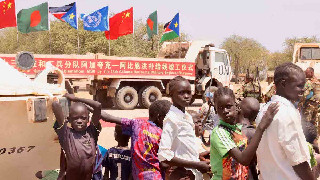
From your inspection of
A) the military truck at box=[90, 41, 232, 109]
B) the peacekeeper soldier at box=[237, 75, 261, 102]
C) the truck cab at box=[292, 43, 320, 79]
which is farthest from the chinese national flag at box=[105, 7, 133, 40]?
the peacekeeper soldier at box=[237, 75, 261, 102]

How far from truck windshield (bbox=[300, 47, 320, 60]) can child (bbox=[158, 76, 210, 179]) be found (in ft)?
44.9

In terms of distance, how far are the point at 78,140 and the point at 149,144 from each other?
1.86 ft

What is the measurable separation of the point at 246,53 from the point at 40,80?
187ft

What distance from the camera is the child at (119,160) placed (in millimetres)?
3660

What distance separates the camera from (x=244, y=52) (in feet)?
195

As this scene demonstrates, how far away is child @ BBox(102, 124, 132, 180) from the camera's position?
3660 mm

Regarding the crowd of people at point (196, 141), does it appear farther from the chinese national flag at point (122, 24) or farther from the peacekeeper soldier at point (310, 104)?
the chinese national flag at point (122, 24)

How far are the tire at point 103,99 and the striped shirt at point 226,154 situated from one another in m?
13.3

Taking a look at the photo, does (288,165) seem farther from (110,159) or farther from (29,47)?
(29,47)

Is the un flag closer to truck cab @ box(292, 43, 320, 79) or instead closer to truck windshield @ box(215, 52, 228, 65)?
truck windshield @ box(215, 52, 228, 65)

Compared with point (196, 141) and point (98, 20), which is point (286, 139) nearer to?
point (196, 141)

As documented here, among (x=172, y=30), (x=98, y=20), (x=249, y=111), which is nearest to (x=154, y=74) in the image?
(x=172, y=30)

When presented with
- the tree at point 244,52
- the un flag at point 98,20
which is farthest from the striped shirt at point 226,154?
the tree at point 244,52

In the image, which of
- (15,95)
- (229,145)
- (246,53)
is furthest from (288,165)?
(246,53)
